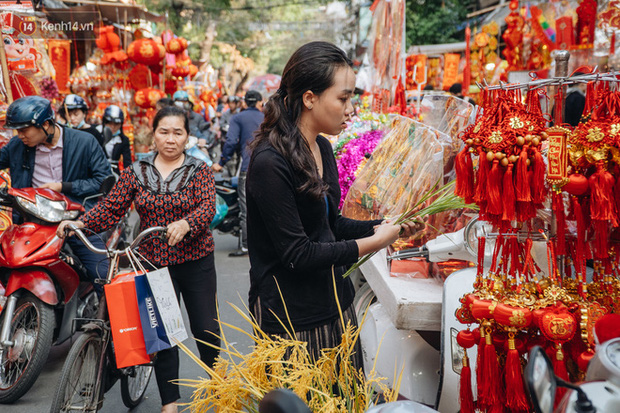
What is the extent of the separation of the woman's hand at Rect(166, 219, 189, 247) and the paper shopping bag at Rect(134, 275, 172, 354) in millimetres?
255

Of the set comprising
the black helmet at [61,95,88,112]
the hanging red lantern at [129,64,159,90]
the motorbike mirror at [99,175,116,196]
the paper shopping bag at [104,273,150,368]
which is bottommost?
the paper shopping bag at [104,273,150,368]

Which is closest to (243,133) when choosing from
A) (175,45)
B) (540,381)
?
(175,45)

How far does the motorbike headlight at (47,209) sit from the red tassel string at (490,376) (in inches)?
123

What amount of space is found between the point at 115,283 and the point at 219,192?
561 centimetres

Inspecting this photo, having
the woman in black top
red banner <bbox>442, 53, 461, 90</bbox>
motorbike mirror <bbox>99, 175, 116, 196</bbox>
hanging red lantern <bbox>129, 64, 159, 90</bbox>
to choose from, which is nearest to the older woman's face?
motorbike mirror <bbox>99, 175, 116, 196</bbox>

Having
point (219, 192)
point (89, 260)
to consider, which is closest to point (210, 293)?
point (89, 260)

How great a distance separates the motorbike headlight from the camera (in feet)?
13.0

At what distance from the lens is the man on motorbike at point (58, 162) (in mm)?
4395

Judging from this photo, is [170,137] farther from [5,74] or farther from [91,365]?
[5,74]

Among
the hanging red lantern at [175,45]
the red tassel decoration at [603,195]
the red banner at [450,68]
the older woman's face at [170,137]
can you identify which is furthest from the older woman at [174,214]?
the red banner at [450,68]

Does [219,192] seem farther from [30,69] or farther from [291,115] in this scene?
[291,115]

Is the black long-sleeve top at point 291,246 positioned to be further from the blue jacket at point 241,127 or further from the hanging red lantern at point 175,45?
the hanging red lantern at point 175,45

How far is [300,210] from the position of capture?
2.09 meters

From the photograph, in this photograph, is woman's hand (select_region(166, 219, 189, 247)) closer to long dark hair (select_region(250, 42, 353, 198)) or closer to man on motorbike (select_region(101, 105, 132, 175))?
long dark hair (select_region(250, 42, 353, 198))
